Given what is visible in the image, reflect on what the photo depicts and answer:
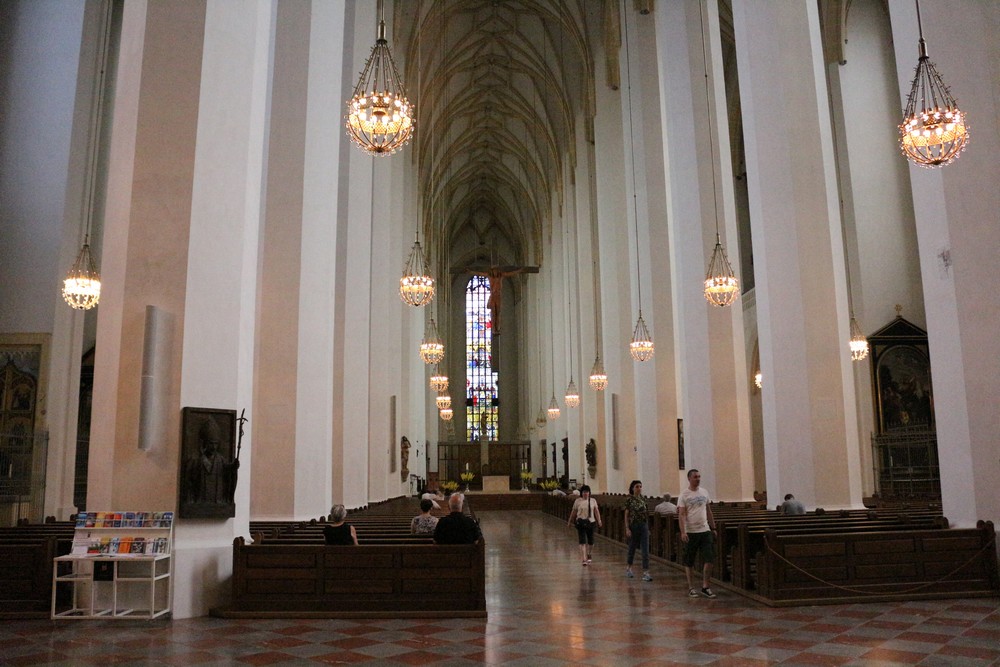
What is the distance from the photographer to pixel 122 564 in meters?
7.50

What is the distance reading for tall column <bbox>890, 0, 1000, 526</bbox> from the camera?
840cm

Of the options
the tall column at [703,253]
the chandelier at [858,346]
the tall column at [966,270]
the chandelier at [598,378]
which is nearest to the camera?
the tall column at [966,270]

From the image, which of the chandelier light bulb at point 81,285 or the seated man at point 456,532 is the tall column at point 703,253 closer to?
the seated man at point 456,532

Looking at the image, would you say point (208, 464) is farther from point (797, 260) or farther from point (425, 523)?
point (797, 260)

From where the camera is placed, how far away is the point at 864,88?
20516 mm

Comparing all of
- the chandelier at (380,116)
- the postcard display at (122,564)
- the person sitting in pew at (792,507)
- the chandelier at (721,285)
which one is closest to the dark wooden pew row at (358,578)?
the postcard display at (122,564)

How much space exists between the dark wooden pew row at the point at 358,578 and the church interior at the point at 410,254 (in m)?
0.43

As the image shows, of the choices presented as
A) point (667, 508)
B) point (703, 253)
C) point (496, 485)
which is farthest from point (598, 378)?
point (496, 485)

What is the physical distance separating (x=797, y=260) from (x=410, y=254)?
6.50 metres

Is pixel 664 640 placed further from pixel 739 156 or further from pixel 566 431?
pixel 566 431

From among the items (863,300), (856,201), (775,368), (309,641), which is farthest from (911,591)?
(856,201)

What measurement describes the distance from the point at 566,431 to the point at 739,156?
13.8 m

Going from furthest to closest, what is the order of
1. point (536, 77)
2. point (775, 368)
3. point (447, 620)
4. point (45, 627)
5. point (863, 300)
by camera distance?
point (536, 77), point (863, 300), point (775, 368), point (447, 620), point (45, 627)

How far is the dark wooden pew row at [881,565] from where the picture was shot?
8047mm
